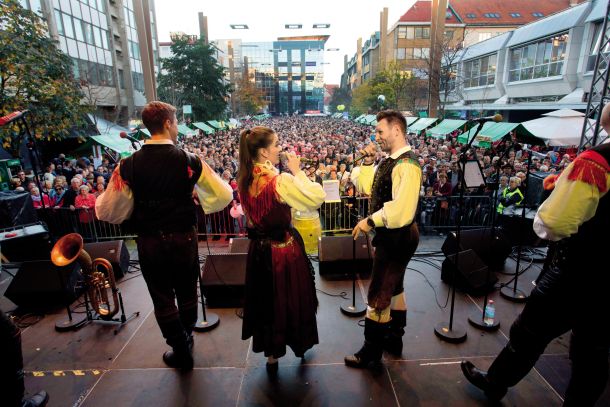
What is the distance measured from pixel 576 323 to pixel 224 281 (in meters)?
3.08

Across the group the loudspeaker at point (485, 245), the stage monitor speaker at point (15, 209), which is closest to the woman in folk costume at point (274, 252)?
the loudspeaker at point (485, 245)

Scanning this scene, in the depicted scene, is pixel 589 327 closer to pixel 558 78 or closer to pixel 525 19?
pixel 558 78

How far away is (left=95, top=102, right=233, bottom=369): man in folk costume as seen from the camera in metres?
2.41

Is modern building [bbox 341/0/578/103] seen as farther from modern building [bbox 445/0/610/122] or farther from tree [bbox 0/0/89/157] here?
tree [bbox 0/0/89/157]

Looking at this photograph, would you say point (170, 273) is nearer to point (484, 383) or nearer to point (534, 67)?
point (484, 383)

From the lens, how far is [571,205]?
1795 millimetres

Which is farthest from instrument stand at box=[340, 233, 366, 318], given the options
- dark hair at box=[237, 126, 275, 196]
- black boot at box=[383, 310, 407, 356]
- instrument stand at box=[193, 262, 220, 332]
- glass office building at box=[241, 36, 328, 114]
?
glass office building at box=[241, 36, 328, 114]

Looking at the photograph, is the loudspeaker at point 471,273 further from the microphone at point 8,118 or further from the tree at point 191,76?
the tree at point 191,76

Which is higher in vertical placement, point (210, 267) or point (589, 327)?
point (589, 327)

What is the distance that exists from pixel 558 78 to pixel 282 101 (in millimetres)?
90235

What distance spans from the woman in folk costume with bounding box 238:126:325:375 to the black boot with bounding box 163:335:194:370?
22.0 inches

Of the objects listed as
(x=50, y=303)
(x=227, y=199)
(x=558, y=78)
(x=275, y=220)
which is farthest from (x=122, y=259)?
(x=558, y=78)

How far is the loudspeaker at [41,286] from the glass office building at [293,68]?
335ft

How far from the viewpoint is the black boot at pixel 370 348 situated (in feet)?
8.83
